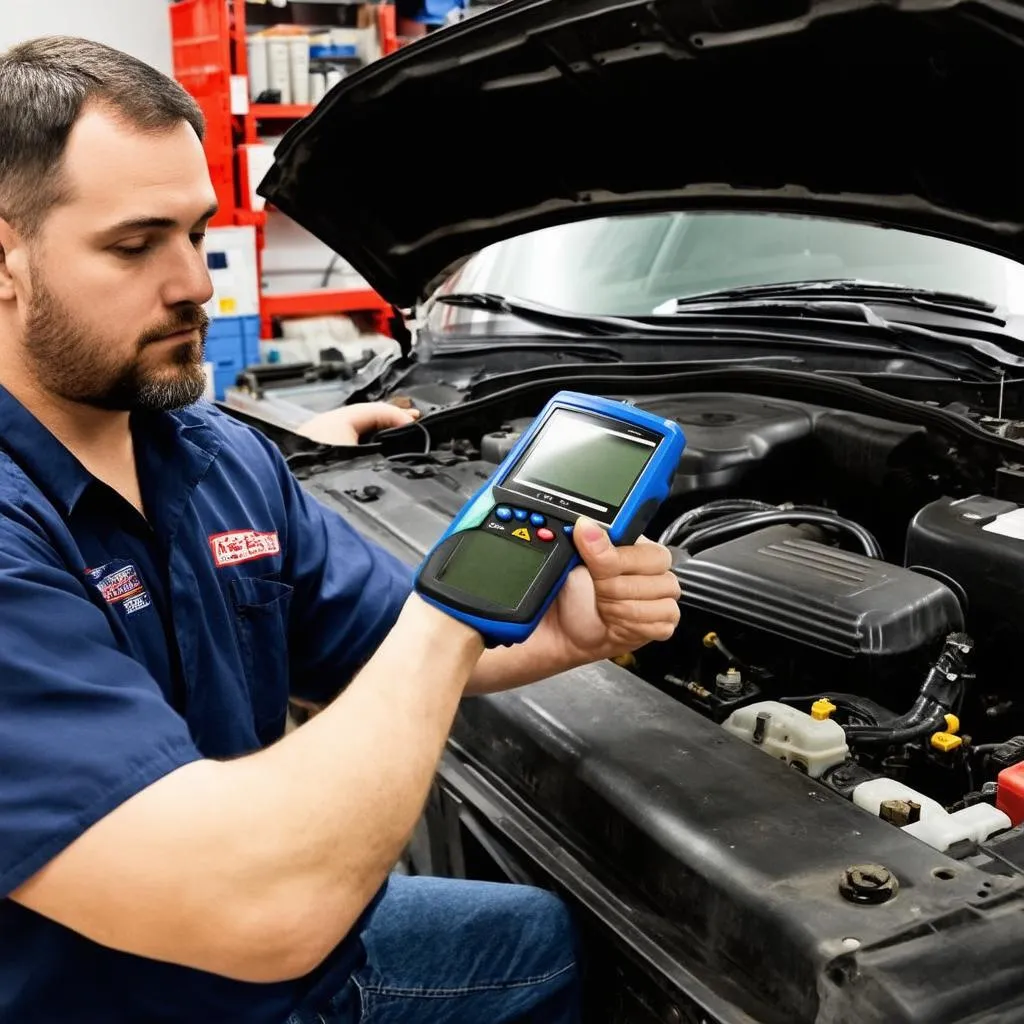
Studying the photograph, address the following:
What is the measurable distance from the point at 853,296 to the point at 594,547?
1.40 meters

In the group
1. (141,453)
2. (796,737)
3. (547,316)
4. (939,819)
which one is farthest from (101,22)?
(939,819)

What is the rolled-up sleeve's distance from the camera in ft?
2.52

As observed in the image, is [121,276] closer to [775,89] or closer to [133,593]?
[133,593]

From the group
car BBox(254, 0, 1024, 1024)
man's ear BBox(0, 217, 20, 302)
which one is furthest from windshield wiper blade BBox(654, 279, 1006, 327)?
man's ear BBox(0, 217, 20, 302)

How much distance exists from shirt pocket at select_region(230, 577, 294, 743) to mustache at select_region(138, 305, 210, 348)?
26cm

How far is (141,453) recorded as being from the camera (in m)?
1.14

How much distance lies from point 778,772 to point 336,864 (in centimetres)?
45

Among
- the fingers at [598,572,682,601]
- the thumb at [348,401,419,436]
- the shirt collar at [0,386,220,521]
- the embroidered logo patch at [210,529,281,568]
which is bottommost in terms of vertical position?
the thumb at [348,401,419,436]

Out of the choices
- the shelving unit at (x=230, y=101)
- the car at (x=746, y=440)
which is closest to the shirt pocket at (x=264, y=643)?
the car at (x=746, y=440)

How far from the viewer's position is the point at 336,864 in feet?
2.64

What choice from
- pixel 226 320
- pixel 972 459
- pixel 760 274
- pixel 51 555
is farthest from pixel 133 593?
pixel 226 320

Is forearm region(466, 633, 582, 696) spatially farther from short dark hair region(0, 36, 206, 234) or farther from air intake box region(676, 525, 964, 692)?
short dark hair region(0, 36, 206, 234)

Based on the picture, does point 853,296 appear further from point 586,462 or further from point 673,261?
point 586,462

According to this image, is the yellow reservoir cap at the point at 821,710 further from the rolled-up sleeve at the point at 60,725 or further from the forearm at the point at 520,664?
the rolled-up sleeve at the point at 60,725
